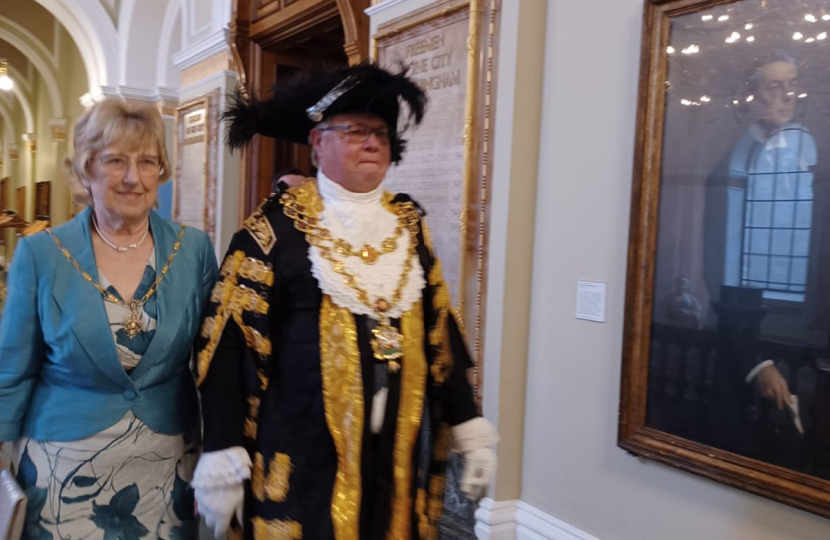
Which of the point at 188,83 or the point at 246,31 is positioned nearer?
the point at 246,31

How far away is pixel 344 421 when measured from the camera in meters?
1.55

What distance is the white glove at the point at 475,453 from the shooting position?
67.1 inches

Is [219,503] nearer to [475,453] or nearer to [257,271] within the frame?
[257,271]

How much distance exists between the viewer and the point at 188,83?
232 inches

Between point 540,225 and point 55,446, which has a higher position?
point 540,225

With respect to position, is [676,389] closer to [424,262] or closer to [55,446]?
[424,262]

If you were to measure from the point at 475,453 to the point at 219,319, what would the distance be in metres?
0.71

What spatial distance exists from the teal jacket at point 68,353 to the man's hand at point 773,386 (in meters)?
1.51

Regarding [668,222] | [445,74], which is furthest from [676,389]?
[445,74]

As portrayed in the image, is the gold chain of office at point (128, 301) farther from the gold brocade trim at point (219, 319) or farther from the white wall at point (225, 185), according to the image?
the white wall at point (225, 185)

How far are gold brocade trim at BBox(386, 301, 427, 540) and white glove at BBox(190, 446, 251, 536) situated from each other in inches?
14.0

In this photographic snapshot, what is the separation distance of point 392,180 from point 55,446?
200cm

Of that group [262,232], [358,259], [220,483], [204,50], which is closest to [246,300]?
[262,232]

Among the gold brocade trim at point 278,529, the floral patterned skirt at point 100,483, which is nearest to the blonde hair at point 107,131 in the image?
the floral patterned skirt at point 100,483
